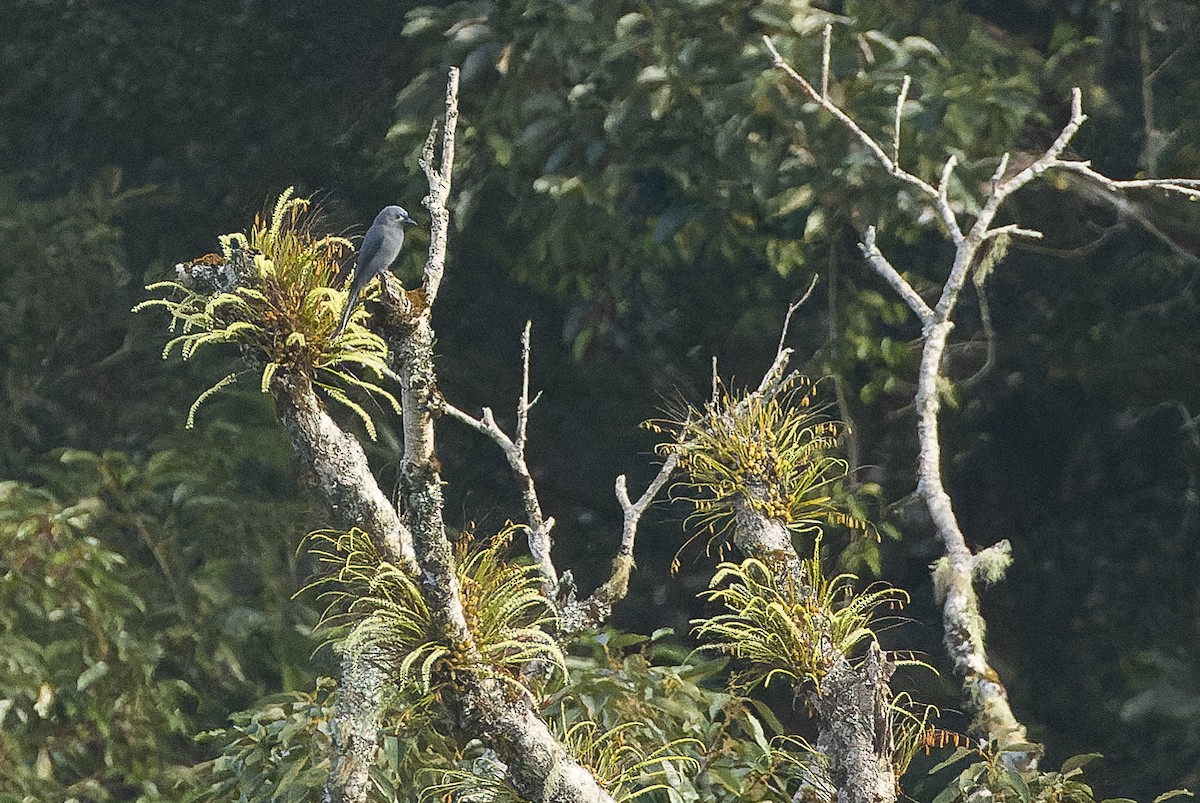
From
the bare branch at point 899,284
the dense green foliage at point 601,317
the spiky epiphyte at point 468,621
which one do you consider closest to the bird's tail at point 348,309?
the spiky epiphyte at point 468,621

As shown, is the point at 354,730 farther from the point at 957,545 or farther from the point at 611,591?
the point at 957,545

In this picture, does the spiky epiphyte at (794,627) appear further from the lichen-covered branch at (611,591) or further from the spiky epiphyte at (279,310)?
the spiky epiphyte at (279,310)

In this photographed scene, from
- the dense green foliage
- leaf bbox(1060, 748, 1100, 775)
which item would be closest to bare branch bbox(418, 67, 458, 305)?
the dense green foliage

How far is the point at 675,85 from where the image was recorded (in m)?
5.07

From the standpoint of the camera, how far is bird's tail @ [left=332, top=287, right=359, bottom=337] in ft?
9.62

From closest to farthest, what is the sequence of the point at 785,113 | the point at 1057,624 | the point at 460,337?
the point at 785,113 < the point at 1057,624 < the point at 460,337

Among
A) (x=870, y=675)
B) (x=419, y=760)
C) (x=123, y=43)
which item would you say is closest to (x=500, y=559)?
(x=870, y=675)

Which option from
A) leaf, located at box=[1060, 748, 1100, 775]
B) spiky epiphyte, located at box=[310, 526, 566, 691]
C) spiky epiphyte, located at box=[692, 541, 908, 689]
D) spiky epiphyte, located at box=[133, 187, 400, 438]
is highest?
spiky epiphyte, located at box=[133, 187, 400, 438]

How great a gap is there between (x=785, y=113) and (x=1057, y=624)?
7.36 feet

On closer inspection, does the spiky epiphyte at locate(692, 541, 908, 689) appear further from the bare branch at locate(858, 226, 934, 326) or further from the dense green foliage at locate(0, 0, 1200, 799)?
the dense green foliage at locate(0, 0, 1200, 799)

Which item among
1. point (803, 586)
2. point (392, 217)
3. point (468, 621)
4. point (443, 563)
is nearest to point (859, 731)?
point (803, 586)

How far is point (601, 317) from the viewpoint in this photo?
230 inches

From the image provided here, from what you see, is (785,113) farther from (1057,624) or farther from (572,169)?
(1057,624)

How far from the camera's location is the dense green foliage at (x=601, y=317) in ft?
16.7
